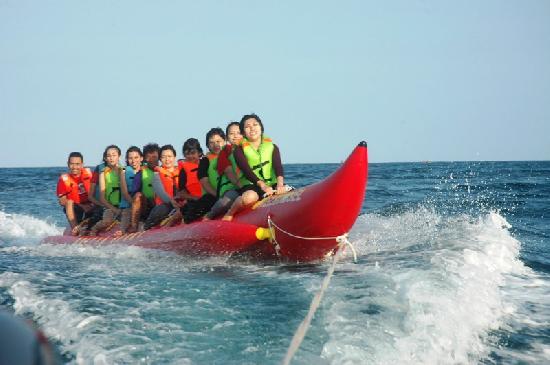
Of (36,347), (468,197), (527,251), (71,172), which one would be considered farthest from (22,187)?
(36,347)

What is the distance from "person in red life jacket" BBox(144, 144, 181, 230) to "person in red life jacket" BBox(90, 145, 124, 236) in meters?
0.75

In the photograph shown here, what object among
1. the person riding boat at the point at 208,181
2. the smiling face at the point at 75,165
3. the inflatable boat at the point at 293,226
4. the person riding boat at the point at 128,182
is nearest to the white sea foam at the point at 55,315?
the inflatable boat at the point at 293,226

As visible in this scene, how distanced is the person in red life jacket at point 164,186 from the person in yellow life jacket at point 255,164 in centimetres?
148

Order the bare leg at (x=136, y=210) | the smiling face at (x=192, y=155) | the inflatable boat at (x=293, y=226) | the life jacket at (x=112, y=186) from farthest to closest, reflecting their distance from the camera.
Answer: the life jacket at (x=112, y=186) < the bare leg at (x=136, y=210) < the smiling face at (x=192, y=155) < the inflatable boat at (x=293, y=226)

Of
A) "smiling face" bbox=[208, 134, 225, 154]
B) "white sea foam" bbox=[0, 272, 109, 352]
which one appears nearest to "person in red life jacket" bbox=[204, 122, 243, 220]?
"smiling face" bbox=[208, 134, 225, 154]

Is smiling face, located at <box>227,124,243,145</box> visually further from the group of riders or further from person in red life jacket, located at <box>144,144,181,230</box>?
person in red life jacket, located at <box>144,144,181,230</box>

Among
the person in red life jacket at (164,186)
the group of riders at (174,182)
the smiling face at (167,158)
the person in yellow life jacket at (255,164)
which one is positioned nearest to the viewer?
the person in yellow life jacket at (255,164)

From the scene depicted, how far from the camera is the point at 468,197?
12.1 meters

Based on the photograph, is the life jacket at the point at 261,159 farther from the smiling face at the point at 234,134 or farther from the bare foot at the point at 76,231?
the bare foot at the point at 76,231

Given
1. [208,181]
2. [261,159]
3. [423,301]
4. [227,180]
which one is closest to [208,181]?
[208,181]

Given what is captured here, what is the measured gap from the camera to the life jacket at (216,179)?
5.68 m

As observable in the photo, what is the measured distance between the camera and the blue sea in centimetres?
257

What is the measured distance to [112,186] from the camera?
7.35m

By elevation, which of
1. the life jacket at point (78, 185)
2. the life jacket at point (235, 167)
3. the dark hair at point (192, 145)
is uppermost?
the dark hair at point (192, 145)
